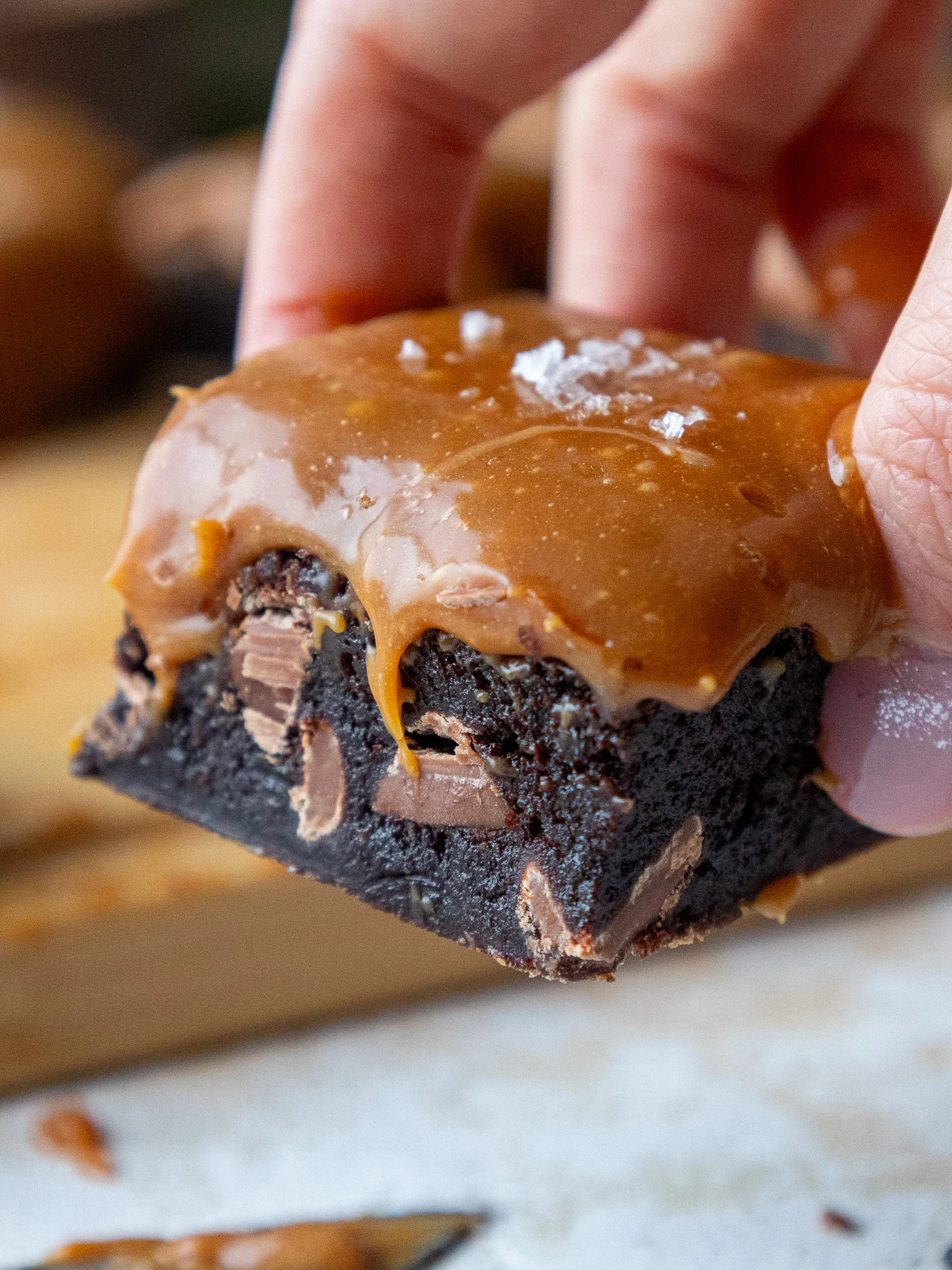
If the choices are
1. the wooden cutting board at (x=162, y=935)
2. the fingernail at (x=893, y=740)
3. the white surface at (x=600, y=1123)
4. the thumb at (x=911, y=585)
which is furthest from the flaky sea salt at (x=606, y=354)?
the white surface at (x=600, y=1123)

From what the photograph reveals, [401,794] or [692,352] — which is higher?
[692,352]

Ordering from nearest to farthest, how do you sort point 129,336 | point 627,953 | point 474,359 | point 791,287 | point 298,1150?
point 627,953 → point 474,359 → point 298,1150 → point 791,287 → point 129,336

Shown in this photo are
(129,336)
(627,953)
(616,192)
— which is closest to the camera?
(627,953)

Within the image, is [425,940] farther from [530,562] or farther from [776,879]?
[530,562]

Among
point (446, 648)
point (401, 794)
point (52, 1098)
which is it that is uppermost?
point (446, 648)

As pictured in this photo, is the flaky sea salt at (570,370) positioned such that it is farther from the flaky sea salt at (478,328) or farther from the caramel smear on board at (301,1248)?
the caramel smear on board at (301,1248)

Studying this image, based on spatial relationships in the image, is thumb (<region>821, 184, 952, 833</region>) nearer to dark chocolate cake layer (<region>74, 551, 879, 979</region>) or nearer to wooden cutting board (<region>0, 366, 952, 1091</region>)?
dark chocolate cake layer (<region>74, 551, 879, 979</region>)

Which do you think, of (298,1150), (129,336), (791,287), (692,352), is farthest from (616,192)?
(129,336)
